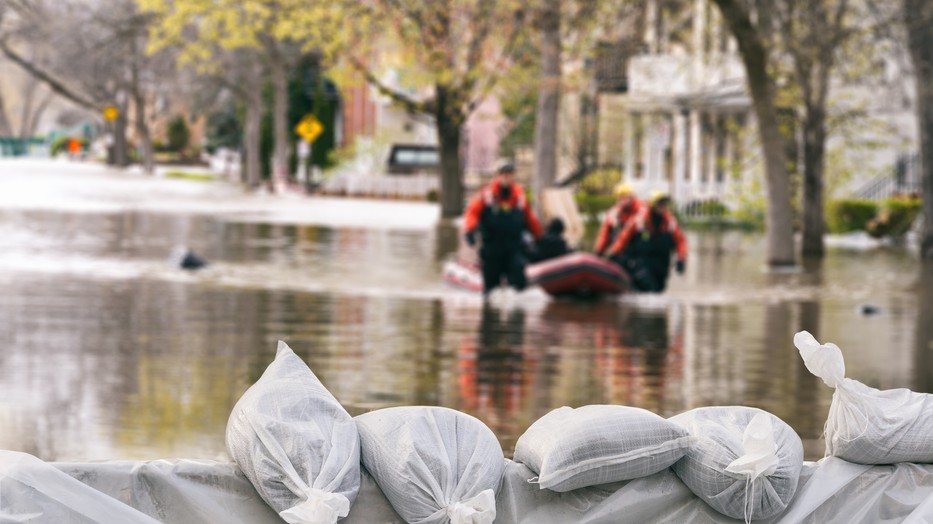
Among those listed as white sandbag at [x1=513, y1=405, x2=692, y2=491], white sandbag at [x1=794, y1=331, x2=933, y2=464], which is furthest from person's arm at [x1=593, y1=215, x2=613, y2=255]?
white sandbag at [x1=513, y1=405, x2=692, y2=491]

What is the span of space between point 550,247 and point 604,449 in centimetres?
1732

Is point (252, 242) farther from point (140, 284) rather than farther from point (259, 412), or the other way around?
point (259, 412)

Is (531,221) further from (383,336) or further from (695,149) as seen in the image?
(695,149)

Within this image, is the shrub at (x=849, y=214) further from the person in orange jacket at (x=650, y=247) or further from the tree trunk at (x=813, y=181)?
the person in orange jacket at (x=650, y=247)

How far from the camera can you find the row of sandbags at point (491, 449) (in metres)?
4.25

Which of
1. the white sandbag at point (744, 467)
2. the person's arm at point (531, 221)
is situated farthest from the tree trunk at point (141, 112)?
the white sandbag at point (744, 467)

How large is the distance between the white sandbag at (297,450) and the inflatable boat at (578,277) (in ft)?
51.7

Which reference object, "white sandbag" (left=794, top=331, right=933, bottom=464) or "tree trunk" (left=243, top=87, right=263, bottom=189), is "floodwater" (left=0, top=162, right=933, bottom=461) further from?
"tree trunk" (left=243, top=87, right=263, bottom=189)

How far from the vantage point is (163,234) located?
33.0 meters

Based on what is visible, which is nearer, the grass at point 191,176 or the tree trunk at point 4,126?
the grass at point 191,176

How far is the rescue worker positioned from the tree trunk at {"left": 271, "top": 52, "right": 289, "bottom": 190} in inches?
1499

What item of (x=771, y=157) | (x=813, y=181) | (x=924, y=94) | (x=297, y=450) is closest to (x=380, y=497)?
(x=297, y=450)

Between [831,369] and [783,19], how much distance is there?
25.1m

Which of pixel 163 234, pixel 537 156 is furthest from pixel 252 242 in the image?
pixel 537 156
